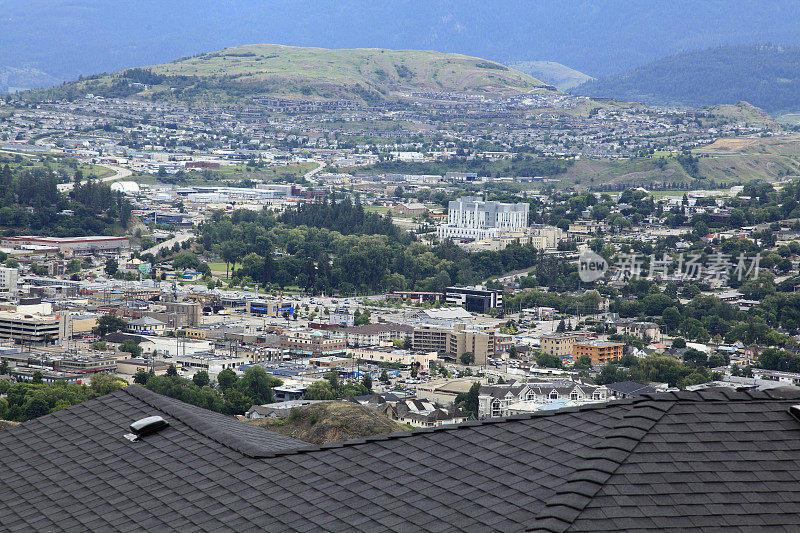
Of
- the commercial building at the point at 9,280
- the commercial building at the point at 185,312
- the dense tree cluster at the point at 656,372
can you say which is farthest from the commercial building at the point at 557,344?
the commercial building at the point at 9,280

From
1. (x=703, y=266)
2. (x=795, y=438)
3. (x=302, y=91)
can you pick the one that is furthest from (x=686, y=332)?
(x=302, y=91)

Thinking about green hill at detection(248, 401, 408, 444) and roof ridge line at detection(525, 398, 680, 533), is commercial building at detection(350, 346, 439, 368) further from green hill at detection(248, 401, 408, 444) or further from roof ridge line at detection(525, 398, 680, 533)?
roof ridge line at detection(525, 398, 680, 533)

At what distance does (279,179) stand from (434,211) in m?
16.1

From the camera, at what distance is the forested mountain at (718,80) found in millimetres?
161375

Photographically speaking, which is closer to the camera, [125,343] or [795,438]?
[795,438]

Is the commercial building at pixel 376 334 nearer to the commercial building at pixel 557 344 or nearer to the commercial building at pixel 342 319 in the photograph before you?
the commercial building at pixel 342 319

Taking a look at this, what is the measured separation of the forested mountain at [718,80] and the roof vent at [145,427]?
518ft

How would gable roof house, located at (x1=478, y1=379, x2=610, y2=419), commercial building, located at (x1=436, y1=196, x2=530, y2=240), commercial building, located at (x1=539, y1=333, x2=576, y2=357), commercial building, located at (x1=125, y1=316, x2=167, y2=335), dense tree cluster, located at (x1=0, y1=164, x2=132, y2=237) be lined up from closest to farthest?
gable roof house, located at (x1=478, y1=379, x2=610, y2=419) → commercial building, located at (x1=539, y1=333, x2=576, y2=357) → commercial building, located at (x1=125, y1=316, x2=167, y2=335) → dense tree cluster, located at (x1=0, y1=164, x2=132, y2=237) → commercial building, located at (x1=436, y1=196, x2=530, y2=240)

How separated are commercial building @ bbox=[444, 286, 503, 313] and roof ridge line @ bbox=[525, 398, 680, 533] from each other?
44.4 m

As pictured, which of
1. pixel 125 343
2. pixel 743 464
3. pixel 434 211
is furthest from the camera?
pixel 434 211

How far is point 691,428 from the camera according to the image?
209 inches

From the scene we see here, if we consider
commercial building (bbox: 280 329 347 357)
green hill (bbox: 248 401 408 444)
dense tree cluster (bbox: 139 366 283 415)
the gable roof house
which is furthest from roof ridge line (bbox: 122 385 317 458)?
commercial building (bbox: 280 329 347 357)

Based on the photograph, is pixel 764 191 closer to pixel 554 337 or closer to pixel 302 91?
pixel 554 337

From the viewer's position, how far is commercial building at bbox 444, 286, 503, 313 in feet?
164
